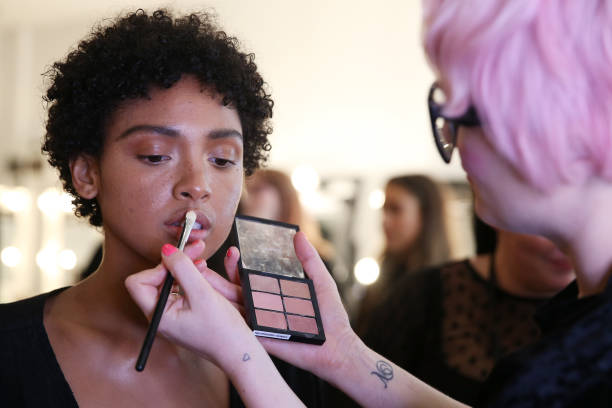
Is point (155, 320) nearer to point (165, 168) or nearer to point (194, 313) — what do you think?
point (194, 313)

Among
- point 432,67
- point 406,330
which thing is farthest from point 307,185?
point 432,67

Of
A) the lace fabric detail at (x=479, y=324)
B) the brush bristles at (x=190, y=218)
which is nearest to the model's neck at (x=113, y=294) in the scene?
the brush bristles at (x=190, y=218)

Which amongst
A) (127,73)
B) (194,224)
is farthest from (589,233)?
(127,73)

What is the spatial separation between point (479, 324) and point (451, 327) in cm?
5

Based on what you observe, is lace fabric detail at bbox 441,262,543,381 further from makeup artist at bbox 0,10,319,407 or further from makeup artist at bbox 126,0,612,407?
makeup artist at bbox 126,0,612,407

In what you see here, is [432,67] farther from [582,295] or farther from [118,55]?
[118,55]

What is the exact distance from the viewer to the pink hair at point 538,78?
1.76ft

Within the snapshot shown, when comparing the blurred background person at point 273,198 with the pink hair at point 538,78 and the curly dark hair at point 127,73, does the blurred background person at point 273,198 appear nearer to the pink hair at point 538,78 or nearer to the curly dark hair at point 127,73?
the curly dark hair at point 127,73

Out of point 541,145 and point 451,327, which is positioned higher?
point 541,145

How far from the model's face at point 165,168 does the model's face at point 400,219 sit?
1.43 meters

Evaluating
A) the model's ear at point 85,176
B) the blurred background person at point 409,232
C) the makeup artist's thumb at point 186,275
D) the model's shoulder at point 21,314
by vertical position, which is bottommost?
the blurred background person at point 409,232

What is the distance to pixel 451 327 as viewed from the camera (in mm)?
1315

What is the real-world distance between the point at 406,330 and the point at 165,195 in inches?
27.3

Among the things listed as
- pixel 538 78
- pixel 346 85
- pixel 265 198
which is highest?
pixel 538 78
